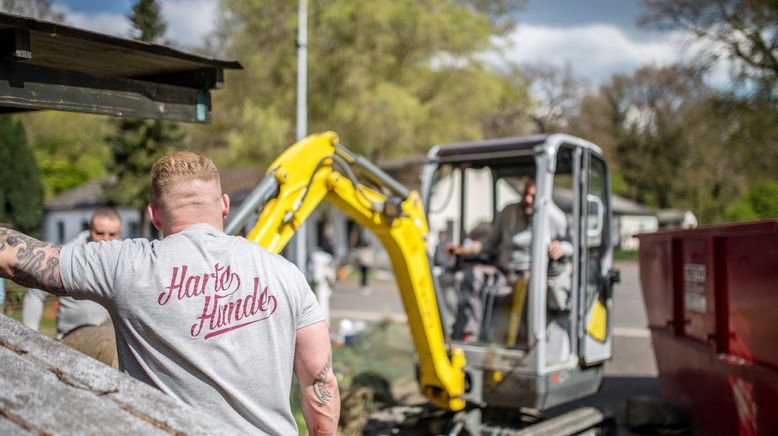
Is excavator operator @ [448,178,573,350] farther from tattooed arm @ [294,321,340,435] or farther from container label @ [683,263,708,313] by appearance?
tattooed arm @ [294,321,340,435]

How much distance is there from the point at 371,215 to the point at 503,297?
1.88 metres

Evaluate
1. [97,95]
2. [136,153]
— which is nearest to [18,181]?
[136,153]

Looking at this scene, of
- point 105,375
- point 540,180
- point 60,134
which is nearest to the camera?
point 105,375

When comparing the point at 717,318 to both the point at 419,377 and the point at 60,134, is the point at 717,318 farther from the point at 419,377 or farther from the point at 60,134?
the point at 60,134

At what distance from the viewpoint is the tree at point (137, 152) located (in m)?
21.0

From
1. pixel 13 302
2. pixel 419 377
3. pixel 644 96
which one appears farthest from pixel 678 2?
pixel 644 96

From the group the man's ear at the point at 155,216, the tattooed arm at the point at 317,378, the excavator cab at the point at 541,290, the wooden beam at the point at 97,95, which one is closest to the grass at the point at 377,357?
the excavator cab at the point at 541,290

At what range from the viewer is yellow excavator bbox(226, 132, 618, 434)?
578cm

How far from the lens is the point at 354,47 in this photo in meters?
24.8

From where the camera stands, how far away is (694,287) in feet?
20.7

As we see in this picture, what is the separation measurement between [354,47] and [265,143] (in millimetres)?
4420

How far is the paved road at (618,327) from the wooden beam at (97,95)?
5.19m

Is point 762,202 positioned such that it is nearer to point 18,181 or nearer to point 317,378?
point 18,181

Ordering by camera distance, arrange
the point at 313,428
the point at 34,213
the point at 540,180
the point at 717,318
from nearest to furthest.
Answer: the point at 313,428
the point at 717,318
the point at 540,180
the point at 34,213
